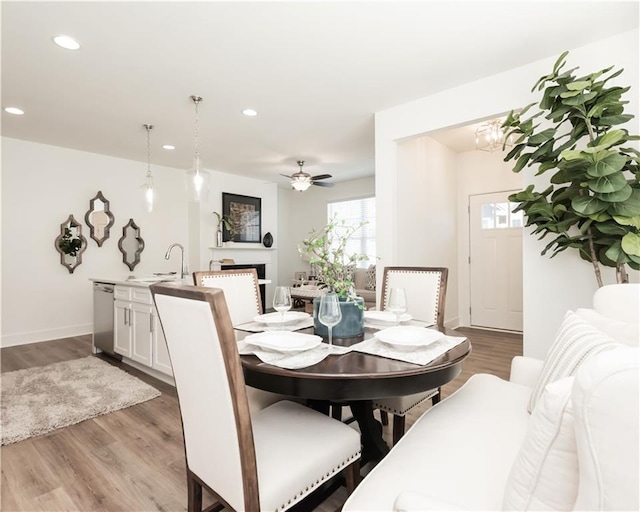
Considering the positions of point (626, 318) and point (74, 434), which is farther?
point (74, 434)

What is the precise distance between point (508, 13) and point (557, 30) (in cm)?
45

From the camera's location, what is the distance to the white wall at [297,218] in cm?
743

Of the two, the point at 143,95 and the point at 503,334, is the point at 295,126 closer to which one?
the point at 143,95

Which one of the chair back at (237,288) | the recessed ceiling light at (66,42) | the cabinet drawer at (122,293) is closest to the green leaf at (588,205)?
the chair back at (237,288)

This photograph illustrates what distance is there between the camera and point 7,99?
10.6ft

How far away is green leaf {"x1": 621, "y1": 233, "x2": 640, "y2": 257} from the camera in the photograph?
1911 millimetres

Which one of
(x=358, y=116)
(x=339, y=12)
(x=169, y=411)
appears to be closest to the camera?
(x=339, y=12)

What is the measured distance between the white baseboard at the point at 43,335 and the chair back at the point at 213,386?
179 inches

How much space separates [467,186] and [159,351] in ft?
15.6

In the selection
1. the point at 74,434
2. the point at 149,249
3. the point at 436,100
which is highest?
the point at 436,100

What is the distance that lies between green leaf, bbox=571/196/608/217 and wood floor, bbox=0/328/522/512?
5.43 feet

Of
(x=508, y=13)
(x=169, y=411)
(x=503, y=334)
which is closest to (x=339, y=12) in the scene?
(x=508, y=13)

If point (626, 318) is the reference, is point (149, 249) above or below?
above

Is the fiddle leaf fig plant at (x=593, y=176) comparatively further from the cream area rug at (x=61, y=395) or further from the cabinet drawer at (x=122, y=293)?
the cabinet drawer at (x=122, y=293)
